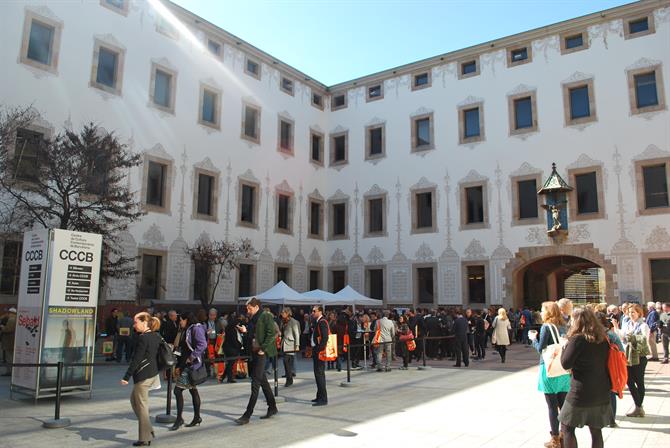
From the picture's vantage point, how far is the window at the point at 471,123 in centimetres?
2675

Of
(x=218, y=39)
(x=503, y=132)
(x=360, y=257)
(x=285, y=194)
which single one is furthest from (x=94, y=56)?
(x=503, y=132)

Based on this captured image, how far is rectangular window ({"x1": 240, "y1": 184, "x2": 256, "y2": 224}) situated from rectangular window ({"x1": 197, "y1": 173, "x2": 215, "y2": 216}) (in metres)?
1.78

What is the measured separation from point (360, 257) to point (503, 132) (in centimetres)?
939

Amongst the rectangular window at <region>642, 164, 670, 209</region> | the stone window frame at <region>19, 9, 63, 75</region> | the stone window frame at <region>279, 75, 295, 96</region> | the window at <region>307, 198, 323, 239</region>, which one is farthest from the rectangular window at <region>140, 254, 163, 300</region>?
the rectangular window at <region>642, 164, 670, 209</region>

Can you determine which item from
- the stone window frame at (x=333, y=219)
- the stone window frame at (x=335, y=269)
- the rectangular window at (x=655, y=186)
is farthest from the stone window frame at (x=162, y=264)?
the rectangular window at (x=655, y=186)

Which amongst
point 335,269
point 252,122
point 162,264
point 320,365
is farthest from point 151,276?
point 320,365

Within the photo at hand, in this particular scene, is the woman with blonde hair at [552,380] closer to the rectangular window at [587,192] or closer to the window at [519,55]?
the rectangular window at [587,192]

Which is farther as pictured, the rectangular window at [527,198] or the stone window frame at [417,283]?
the stone window frame at [417,283]

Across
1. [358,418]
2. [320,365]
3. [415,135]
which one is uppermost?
[415,135]

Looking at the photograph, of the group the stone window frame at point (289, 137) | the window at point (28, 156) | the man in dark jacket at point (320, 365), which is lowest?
the man in dark jacket at point (320, 365)

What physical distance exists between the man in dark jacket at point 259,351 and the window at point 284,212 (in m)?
19.6

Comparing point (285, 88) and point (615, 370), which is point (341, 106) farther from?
point (615, 370)

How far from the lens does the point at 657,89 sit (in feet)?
74.6

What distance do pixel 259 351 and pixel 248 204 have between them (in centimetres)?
1901
